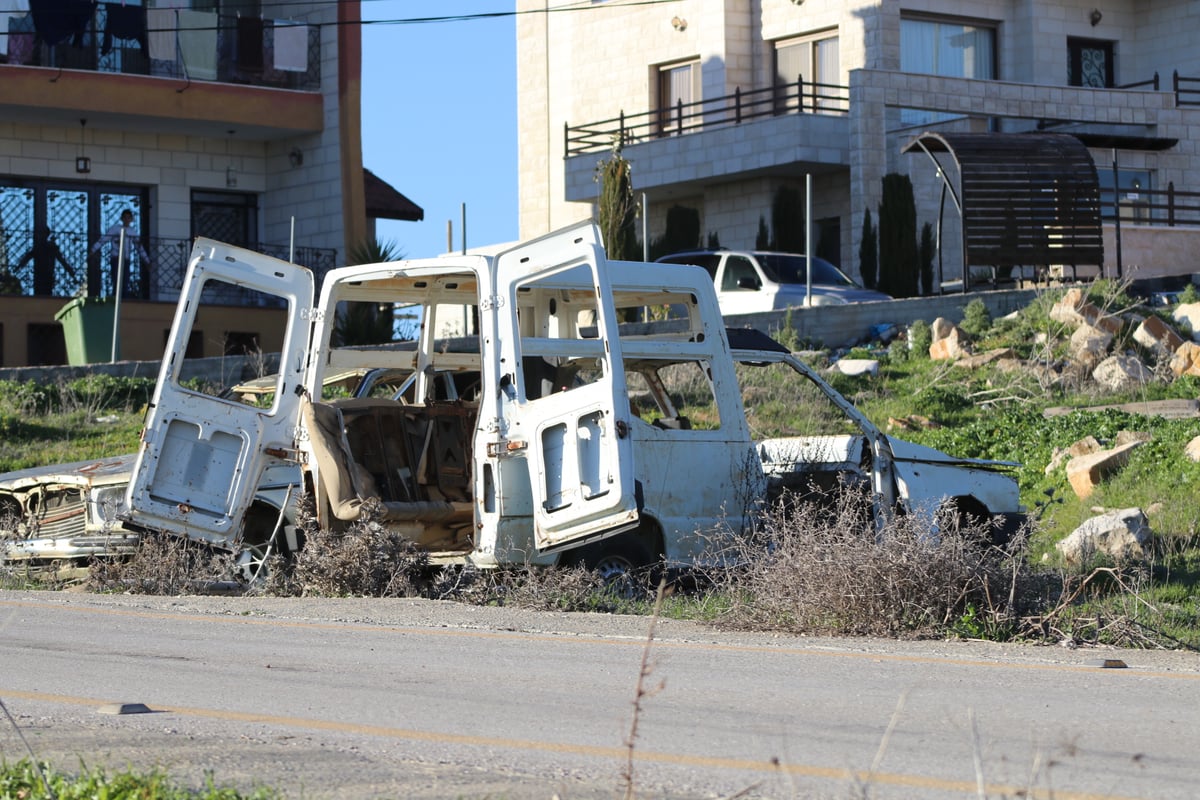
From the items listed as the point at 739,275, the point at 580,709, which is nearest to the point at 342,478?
the point at 580,709

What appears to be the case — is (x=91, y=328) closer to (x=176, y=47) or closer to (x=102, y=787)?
(x=176, y=47)

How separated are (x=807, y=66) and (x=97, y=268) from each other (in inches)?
→ 695

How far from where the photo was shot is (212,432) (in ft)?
41.3

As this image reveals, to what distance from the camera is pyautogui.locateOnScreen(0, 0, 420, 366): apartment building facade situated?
2811cm

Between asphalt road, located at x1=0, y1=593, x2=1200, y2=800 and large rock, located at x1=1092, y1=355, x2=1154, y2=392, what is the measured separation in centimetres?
1232

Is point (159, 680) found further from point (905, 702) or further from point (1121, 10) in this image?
point (1121, 10)

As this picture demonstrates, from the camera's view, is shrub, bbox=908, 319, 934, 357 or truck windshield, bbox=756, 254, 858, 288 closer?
shrub, bbox=908, 319, 934, 357

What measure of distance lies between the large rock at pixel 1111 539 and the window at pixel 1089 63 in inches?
1159

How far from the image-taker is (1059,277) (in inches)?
1147

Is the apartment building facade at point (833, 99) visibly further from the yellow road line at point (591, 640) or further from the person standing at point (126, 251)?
the yellow road line at point (591, 640)

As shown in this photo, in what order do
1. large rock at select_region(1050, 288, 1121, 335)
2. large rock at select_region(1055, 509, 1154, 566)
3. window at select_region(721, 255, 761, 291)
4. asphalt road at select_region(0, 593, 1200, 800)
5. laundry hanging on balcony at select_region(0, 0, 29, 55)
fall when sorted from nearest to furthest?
1. asphalt road at select_region(0, 593, 1200, 800)
2. large rock at select_region(1055, 509, 1154, 566)
3. large rock at select_region(1050, 288, 1121, 335)
4. laundry hanging on balcony at select_region(0, 0, 29, 55)
5. window at select_region(721, 255, 761, 291)

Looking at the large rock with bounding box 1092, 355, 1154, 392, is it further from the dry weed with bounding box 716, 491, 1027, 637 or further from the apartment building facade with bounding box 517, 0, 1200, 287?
the dry weed with bounding box 716, 491, 1027, 637

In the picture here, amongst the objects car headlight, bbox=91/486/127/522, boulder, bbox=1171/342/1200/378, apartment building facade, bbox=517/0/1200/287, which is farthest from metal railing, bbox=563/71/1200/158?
car headlight, bbox=91/486/127/522

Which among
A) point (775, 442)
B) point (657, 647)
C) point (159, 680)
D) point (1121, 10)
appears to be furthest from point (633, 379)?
point (1121, 10)
